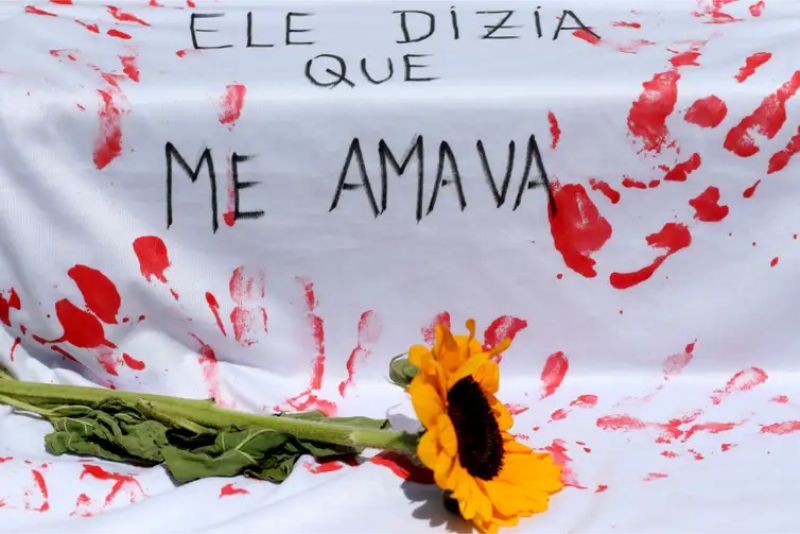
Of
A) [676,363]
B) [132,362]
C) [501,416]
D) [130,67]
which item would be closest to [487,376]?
[501,416]

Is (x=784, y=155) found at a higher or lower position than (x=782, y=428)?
higher

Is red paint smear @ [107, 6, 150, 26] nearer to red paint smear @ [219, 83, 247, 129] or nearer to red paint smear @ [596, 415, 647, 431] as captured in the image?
red paint smear @ [219, 83, 247, 129]

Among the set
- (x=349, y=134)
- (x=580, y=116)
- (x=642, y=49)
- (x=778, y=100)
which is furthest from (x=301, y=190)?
(x=778, y=100)

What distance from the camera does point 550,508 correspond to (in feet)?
3.10

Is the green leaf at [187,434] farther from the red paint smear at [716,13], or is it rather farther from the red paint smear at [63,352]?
the red paint smear at [716,13]

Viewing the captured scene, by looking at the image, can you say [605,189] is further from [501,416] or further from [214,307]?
[214,307]

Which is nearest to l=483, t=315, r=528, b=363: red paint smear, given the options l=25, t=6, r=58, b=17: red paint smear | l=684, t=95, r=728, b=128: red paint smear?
l=684, t=95, r=728, b=128: red paint smear

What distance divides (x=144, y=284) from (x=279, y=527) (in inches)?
15.6

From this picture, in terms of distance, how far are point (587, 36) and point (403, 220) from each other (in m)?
0.33

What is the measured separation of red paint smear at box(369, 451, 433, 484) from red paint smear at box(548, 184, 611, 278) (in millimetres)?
334

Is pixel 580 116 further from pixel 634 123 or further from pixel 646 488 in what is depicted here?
pixel 646 488

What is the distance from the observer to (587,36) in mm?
1242

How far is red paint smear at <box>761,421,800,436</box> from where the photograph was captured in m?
1.08

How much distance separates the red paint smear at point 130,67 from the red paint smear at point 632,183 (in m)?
0.58
